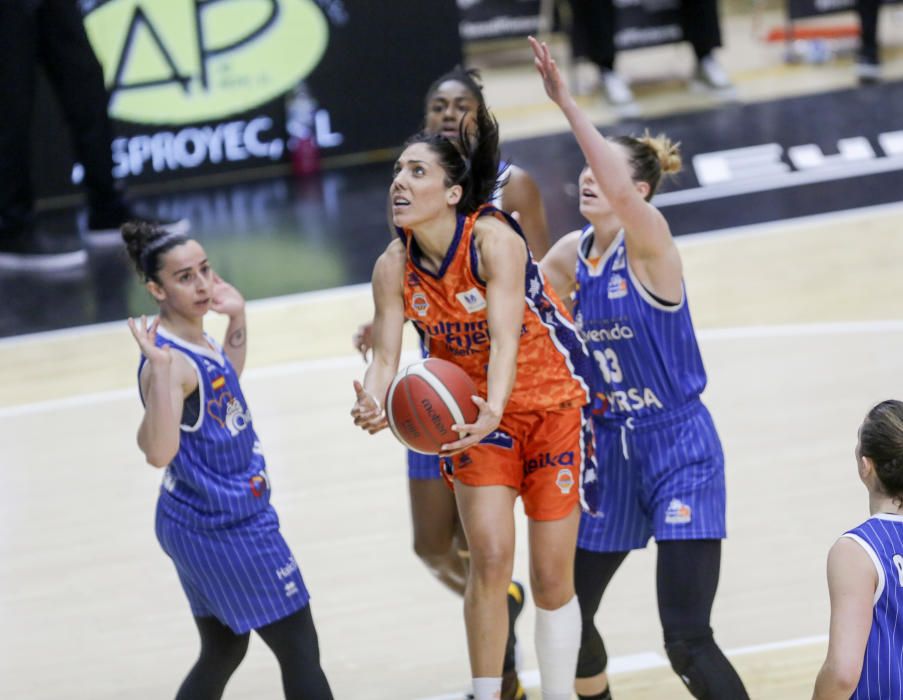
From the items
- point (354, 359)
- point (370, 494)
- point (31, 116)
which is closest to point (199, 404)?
point (370, 494)

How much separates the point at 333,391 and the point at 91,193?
10.6 ft

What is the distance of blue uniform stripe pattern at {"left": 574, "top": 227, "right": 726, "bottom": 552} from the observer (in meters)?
4.34

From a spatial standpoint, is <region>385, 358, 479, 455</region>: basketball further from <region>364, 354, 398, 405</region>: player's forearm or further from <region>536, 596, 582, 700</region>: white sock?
<region>536, 596, 582, 700</region>: white sock

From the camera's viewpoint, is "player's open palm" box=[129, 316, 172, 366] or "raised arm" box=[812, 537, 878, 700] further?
"player's open palm" box=[129, 316, 172, 366]

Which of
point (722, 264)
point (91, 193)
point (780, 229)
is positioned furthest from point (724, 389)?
point (91, 193)

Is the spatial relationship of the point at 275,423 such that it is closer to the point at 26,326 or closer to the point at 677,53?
the point at 26,326

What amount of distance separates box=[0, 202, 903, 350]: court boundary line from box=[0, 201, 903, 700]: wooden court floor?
0.11 feet

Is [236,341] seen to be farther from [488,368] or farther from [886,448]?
[886,448]

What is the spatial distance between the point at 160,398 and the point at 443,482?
123 cm

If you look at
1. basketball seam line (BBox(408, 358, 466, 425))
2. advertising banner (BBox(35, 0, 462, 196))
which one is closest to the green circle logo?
advertising banner (BBox(35, 0, 462, 196))

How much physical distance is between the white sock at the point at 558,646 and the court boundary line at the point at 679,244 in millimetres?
4651

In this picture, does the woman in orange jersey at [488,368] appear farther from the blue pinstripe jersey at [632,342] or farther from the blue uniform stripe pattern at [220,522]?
the blue uniform stripe pattern at [220,522]

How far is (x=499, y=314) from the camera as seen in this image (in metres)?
4.01

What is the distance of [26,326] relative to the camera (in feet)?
28.8
